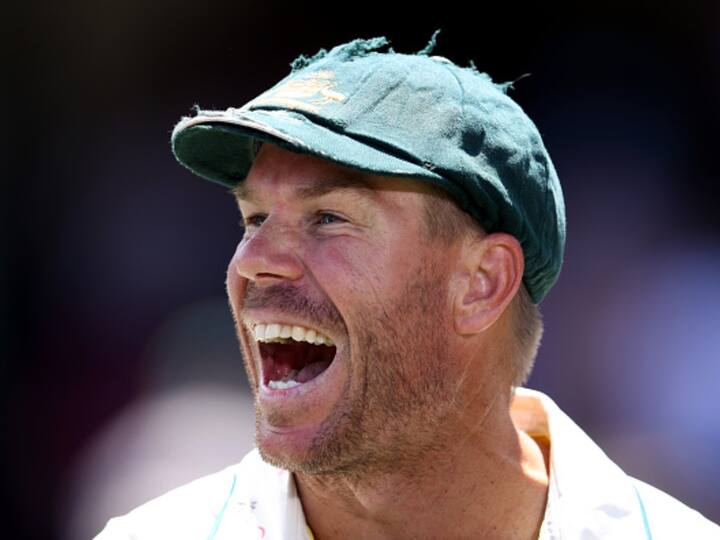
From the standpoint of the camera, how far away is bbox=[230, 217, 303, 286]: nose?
192 centimetres

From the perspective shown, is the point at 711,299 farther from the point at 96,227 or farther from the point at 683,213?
the point at 96,227

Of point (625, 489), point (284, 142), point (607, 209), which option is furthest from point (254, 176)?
point (607, 209)

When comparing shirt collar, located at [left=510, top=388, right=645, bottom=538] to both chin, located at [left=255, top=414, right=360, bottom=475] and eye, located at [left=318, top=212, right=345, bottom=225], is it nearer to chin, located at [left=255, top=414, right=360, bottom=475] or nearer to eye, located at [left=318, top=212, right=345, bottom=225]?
chin, located at [left=255, top=414, right=360, bottom=475]

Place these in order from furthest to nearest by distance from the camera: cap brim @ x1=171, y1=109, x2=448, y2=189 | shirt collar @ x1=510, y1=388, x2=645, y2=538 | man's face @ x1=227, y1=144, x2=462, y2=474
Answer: shirt collar @ x1=510, y1=388, x2=645, y2=538 → man's face @ x1=227, y1=144, x2=462, y2=474 → cap brim @ x1=171, y1=109, x2=448, y2=189

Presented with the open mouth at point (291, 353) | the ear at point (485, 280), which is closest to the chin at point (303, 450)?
the open mouth at point (291, 353)

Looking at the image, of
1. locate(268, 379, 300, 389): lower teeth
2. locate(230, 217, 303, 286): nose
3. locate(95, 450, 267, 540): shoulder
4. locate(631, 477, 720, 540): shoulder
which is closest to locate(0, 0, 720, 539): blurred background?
locate(95, 450, 267, 540): shoulder

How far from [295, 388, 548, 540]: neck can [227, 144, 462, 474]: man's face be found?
8cm

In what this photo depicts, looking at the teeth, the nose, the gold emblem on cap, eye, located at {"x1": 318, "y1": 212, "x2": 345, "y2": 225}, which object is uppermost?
the gold emblem on cap

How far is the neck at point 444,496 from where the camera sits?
2.06 m

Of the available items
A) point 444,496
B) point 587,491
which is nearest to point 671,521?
point 587,491

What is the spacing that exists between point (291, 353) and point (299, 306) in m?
0.24

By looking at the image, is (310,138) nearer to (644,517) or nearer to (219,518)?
(219,518)

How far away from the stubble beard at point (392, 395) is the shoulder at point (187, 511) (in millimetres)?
283

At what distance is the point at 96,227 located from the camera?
159 inches
